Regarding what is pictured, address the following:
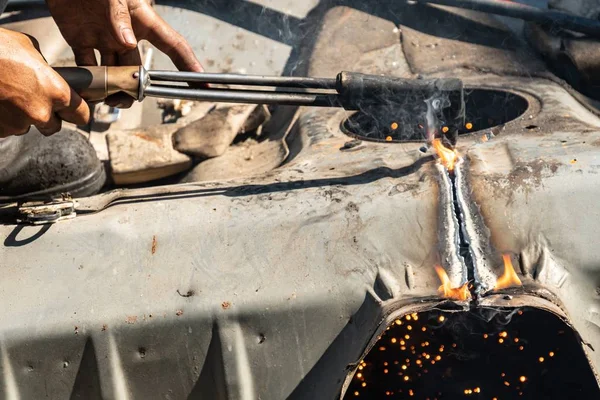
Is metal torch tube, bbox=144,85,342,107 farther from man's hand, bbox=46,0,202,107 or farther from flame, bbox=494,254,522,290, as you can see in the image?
flame, bbox=494,254,522,290

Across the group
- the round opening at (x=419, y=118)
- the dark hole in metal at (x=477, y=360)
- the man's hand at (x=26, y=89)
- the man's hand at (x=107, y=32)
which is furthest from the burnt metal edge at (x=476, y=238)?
the man's hand at (x=26, y=89)

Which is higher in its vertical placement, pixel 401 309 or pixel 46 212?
pixel 46 212

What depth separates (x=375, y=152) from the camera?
241 centimetres

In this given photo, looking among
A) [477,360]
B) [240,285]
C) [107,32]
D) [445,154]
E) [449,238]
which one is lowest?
[477,360]

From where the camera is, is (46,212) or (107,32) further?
(107,32)

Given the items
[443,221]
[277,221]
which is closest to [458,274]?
[443,221]

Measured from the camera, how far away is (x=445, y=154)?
2234mm

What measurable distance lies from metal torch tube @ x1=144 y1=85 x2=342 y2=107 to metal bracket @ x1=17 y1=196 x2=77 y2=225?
0.42m

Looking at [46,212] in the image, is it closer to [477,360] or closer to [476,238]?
[476,238]

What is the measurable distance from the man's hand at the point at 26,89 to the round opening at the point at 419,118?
3.24ft

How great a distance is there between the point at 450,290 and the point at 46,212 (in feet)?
3.85

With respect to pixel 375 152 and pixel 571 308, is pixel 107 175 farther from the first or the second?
pixel 571 308

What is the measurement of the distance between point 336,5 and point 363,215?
65.8 inches

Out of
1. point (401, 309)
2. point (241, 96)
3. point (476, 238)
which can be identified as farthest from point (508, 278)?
point (241, 96)
